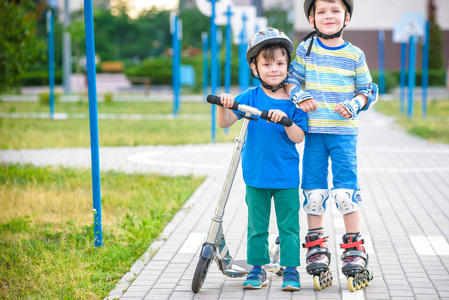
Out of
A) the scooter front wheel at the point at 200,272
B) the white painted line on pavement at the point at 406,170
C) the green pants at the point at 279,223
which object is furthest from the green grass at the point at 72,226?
the white painted line on pavement at the point at 406,170

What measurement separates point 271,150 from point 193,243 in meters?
1.55

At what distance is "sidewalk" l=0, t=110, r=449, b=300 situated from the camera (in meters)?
4.29

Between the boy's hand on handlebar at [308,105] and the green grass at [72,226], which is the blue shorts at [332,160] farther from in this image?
the green grass at [72,226]

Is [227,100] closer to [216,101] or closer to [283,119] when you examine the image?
[216,101]

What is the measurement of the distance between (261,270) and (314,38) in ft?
5.00

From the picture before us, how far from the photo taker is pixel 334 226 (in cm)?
612

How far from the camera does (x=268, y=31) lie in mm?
4148

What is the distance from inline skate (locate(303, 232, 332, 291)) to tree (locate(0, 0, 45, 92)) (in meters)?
8.01

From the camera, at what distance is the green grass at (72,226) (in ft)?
14.4

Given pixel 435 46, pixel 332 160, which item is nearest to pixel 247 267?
pixel 332 160

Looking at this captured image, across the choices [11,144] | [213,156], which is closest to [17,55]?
[11,144]

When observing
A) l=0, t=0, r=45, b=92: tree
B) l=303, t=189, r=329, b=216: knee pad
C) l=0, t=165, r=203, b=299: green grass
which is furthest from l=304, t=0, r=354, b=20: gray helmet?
l=0, t=0, r=45, b=92: tree

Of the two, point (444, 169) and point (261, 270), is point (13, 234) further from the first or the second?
point (444, 169)

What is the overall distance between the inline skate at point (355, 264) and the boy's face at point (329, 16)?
132 centimetres
